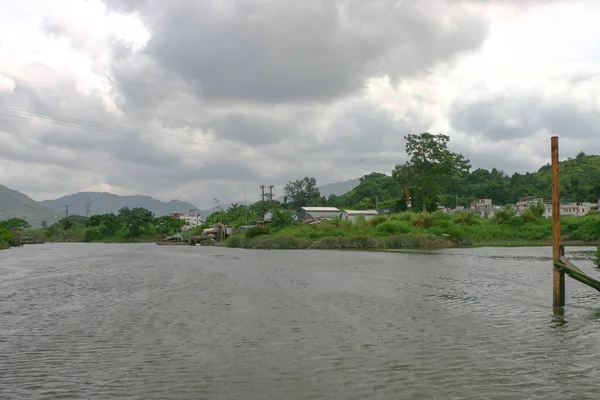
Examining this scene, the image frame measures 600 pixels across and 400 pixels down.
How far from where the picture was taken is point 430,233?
60.5 meters

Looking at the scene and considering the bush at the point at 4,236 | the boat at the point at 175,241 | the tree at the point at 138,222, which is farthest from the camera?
the tree at the point at 138,222

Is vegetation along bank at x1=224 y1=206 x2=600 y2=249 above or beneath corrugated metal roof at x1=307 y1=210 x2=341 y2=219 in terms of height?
beneath

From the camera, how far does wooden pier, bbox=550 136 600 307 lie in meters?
15.2

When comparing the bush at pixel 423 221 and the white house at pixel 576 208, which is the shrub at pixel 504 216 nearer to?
the bush at pixel 423 221

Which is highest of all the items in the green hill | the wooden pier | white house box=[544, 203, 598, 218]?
the green hill

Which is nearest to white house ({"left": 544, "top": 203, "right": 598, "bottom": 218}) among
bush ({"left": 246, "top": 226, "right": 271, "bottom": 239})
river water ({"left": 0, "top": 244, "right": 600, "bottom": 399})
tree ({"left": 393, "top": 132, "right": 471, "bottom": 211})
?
tree ({"left": 393, "top": 132, "right": 471, "bottom": 211})

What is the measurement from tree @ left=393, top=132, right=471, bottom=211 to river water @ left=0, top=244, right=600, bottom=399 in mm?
55548

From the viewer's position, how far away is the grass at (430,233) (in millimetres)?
58188

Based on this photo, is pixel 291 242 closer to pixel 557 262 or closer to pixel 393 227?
pixel 393 227

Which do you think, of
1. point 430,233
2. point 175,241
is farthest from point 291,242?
point 175,241

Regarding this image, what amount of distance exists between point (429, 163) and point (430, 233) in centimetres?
2021

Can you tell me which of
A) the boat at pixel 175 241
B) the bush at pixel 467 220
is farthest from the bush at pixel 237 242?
the bush at pixel 467 220

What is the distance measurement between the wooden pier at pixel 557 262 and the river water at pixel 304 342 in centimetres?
67

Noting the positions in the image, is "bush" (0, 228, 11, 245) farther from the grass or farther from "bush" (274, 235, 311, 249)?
"bush" (274, 235, 311, 249)
